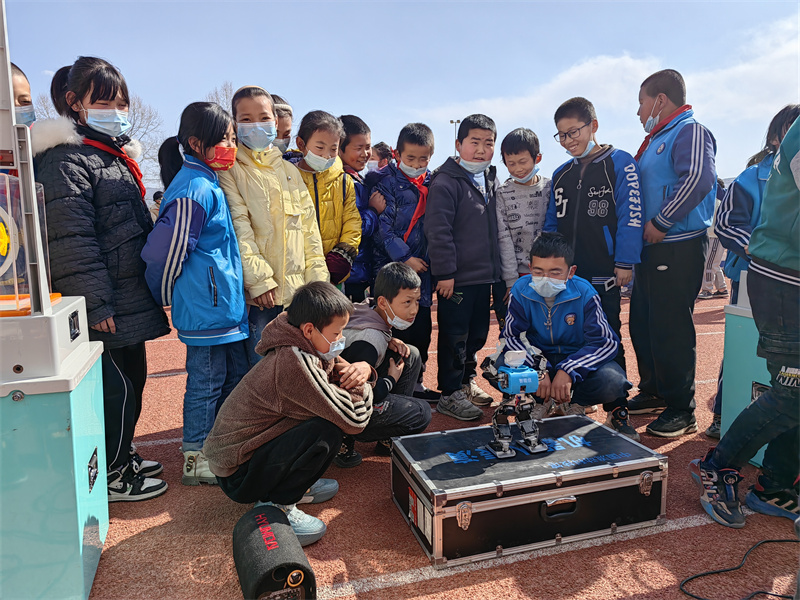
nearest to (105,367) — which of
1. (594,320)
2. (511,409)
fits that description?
(511,409)

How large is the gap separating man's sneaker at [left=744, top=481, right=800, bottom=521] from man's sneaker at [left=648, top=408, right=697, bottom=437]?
941 mm

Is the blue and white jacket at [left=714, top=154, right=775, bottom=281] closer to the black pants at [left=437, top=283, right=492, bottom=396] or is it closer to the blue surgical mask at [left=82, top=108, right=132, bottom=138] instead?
the black pants at [left=437, top=283, right=492, bottom=396]

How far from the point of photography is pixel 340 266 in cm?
424

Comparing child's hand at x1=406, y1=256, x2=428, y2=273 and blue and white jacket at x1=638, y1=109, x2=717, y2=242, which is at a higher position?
blue and white jacket at x1=638, y1=109, x2=717, y2=242

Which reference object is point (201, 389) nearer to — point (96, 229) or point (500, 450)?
point (96, 229)

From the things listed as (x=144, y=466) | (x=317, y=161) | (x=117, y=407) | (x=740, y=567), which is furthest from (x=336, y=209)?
(x=740, y=567)

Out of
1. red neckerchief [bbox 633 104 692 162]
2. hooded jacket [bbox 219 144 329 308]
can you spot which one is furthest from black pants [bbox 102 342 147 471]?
red neckerchief [bbox 633 104 692 162]

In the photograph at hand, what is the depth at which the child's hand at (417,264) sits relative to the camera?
4.37 m

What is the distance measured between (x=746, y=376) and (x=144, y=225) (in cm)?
371

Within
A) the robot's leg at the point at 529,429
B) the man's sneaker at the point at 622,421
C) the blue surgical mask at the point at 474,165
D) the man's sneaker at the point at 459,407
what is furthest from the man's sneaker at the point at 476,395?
the blue surgical mask at the point at 474,165

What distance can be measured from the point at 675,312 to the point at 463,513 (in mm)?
2396

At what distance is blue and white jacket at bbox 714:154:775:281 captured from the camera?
349 cm

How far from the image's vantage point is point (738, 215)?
3.49 meters

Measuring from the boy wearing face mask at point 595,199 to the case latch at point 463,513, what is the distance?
2.20 metres
